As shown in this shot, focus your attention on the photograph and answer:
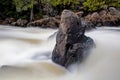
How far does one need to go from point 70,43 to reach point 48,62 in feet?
4.44

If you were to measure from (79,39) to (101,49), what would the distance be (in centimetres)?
152

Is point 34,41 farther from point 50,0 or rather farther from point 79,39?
point 50,0

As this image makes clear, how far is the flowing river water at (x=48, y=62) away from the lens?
11195 millimetres

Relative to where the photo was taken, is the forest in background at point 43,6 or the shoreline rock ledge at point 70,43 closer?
the shoreline rock ledge at point 70,43

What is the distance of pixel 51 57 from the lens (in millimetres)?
12938

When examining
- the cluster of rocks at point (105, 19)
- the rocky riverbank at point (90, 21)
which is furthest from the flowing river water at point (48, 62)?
the cluster of rocks at point (105, 19)

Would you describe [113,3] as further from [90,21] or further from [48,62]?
[48,62]

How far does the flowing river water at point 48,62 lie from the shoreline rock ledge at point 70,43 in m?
0.28

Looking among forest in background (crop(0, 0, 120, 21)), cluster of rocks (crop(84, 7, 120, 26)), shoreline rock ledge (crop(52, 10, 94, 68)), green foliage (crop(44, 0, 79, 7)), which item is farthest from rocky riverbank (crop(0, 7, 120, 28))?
shoreline rock ledge (crop(52, 10, 94, 68))

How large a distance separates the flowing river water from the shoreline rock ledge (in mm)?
279

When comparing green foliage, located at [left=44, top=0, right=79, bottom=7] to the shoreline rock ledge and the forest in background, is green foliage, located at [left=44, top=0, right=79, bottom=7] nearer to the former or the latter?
the forest in background

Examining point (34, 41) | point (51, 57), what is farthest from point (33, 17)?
point (51, 57)

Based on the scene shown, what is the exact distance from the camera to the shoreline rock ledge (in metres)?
11.8

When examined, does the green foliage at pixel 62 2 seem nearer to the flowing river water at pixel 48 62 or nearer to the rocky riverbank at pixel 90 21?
the rocky riverbank at pixel 90 21
